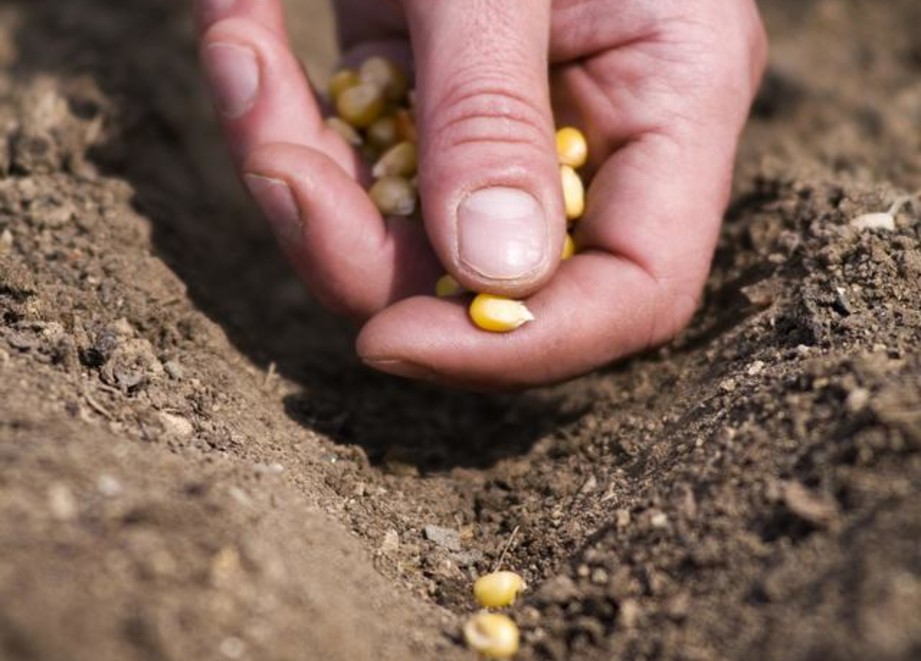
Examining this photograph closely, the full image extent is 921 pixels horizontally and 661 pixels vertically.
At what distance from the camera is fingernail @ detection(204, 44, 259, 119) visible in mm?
2736

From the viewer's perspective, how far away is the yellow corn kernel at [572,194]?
2660mm

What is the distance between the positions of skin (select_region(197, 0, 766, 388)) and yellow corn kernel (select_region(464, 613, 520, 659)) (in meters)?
0.69

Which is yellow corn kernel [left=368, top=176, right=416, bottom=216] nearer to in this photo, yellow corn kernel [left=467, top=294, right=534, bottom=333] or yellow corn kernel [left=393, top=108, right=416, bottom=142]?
yellow corn kernel [left=393, top=108, right=416, bottom=142]

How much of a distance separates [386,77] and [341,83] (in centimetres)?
14

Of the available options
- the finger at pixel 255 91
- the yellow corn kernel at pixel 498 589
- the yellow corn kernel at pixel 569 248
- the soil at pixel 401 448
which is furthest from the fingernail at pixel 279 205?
the yellow corn kernel at pixel 498 589

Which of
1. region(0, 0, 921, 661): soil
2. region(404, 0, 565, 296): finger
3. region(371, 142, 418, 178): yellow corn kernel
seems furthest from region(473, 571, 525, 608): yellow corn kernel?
region(371, 142, 418, 178): yellow corn kernel

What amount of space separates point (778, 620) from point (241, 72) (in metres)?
1.87

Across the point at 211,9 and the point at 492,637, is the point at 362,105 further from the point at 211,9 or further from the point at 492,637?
the point at 492,637

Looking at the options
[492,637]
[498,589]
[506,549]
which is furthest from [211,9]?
[492,637]

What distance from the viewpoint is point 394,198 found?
2.71m

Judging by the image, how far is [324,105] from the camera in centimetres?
307

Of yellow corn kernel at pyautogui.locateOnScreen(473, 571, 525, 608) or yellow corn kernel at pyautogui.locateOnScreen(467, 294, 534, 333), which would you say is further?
yellow corn kernel at pyautogui.locateOnScreen(467, 294, 534, 333)

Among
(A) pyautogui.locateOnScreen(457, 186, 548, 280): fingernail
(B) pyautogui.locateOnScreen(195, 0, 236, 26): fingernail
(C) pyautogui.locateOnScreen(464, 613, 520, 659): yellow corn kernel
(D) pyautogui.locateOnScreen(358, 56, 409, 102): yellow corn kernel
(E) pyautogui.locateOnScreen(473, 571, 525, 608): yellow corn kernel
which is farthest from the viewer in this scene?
(D) pyautogui.locateOnScreen(358, 56, 409, 102): yellow corn kernel

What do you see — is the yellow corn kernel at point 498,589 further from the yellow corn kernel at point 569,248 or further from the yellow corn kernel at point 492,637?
the yellow corn kernel at point 569,248
